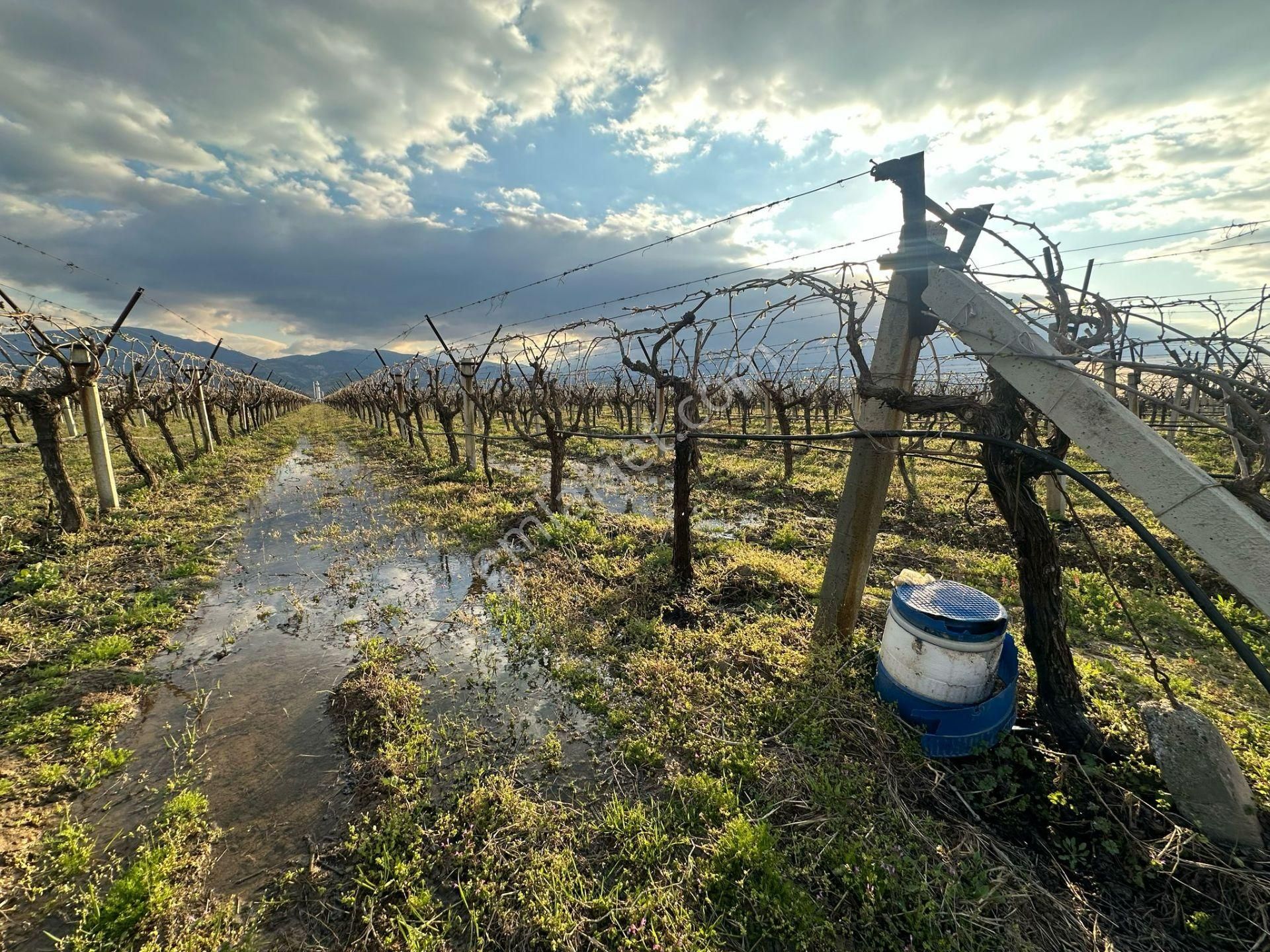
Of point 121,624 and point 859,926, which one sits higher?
point 121,624

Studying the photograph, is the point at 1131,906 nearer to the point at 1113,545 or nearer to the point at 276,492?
the point at 1113,545

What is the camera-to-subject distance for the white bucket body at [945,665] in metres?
3.44

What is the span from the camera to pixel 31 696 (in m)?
4.44

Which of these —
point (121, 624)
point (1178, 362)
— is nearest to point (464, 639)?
point (121, 624)

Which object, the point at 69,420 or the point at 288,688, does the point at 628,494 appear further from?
the point at 69,420

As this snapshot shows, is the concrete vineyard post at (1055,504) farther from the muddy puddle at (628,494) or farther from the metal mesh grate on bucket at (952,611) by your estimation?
the metal mesh grate on bucket at (952,611)

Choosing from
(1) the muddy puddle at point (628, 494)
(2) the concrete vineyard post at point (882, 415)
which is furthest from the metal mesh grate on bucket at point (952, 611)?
(1) the muddy puddle at point (628, 494)

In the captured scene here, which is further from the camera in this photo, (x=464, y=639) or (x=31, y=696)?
(x=464, y=639)

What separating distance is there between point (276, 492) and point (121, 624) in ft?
28.6

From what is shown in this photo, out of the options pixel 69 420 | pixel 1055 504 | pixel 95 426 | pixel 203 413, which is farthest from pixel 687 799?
pixel 69 420

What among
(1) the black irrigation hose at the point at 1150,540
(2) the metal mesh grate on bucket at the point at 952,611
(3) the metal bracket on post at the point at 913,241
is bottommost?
(2) the metal mesh grate on bucket at the point at 952,611

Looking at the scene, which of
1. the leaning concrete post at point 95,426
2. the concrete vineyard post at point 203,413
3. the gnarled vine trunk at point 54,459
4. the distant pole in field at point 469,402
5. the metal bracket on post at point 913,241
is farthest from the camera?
the concrete vineyard post at point 203,413

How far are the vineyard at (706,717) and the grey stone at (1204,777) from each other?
39mm

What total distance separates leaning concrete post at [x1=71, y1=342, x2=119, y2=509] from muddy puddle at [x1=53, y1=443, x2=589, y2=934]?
Answer: 381 cm
